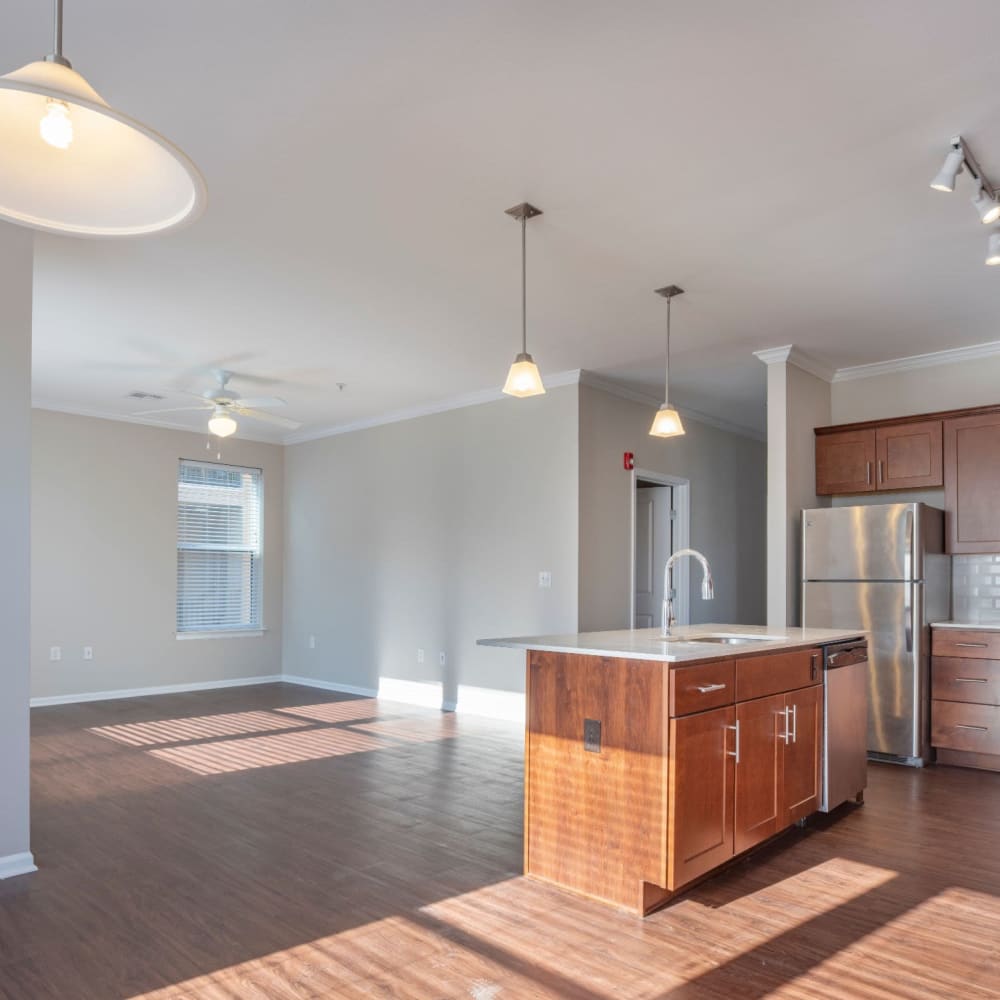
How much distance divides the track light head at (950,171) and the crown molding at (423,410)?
10.9ft

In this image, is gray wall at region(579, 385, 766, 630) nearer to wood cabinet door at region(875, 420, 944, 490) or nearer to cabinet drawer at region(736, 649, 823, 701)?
wood cabinet door at region(875, 420, 944, 490)

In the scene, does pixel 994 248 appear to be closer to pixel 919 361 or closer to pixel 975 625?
pixel 919 361

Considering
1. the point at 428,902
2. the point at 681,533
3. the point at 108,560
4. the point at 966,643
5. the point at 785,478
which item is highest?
the point at 785,478

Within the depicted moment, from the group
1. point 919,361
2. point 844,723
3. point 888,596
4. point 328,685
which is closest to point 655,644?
point 844,723

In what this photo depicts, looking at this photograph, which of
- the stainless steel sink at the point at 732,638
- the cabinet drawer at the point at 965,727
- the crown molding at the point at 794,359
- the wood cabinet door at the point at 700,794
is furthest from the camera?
the crown molding at the point at 794,359

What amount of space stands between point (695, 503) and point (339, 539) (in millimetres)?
3481

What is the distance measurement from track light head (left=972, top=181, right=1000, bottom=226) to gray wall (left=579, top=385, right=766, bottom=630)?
10.7ft

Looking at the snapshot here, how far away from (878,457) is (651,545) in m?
2.46

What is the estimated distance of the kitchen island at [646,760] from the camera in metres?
2.61

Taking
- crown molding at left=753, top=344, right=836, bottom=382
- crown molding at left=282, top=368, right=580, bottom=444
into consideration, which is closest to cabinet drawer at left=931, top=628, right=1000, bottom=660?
crown molding at left=753, top=344, right=836, bottom=382

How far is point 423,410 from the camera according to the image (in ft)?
23.6

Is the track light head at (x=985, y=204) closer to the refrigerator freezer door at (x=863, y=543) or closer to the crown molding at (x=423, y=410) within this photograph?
the refrigerator freezer door at (x=863, y=543)

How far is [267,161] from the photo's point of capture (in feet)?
9.64

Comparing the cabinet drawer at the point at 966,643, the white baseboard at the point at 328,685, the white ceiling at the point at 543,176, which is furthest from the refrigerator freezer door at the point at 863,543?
the white baseboard at the point at 328,685
